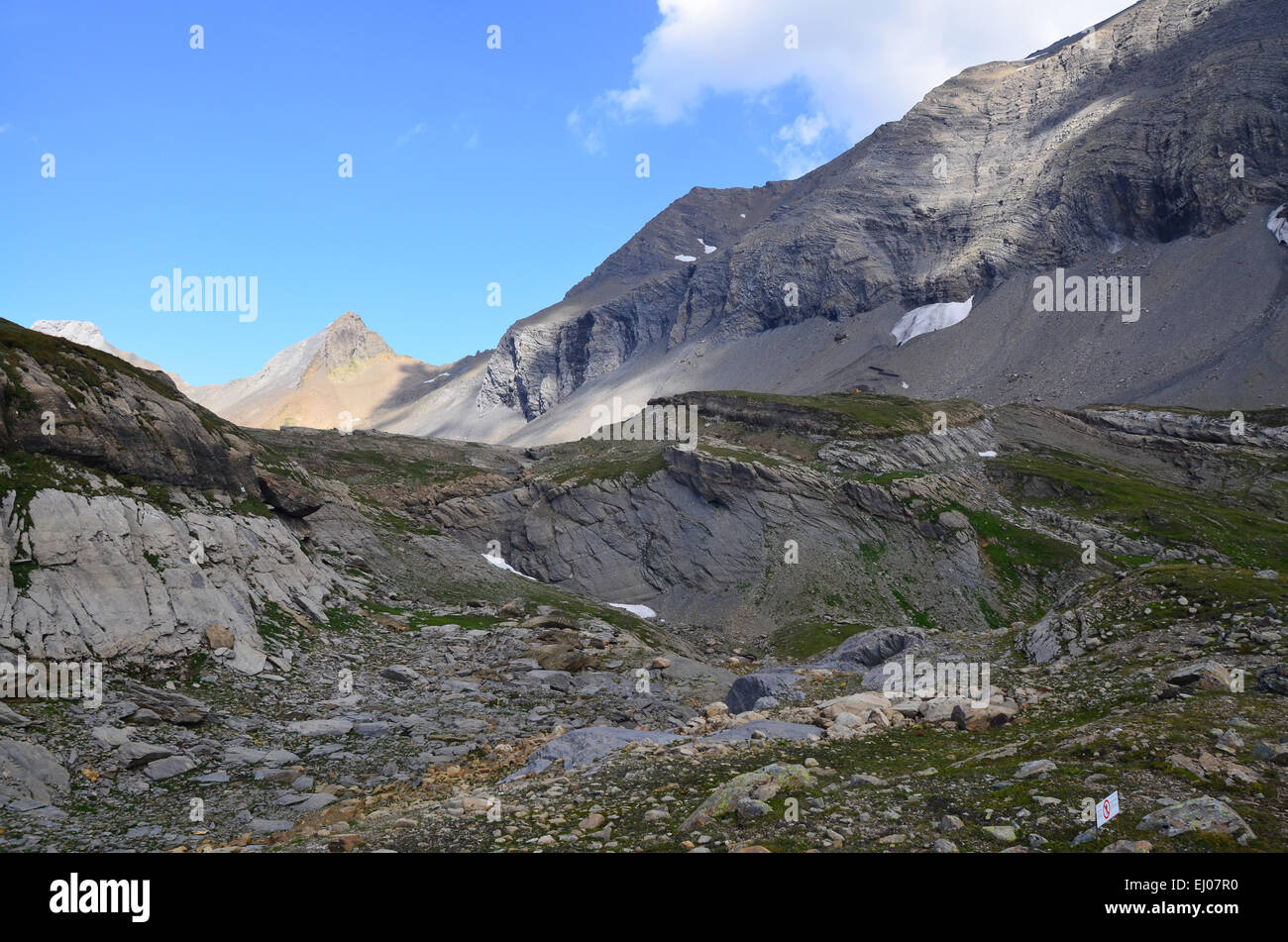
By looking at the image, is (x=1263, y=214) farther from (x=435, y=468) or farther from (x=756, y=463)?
(x=435, y=468)

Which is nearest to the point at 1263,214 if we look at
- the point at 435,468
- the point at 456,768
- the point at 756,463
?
the point at 756,463

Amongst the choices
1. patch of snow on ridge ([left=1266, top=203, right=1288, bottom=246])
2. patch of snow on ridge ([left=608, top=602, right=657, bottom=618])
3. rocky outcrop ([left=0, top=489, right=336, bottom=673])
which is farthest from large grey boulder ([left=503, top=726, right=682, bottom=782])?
patch of snow on ridge ([left=1266, top=203, right=1288, bottom=246])

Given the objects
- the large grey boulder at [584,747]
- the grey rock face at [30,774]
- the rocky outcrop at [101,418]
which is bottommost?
the large grey boulder at [584,747]

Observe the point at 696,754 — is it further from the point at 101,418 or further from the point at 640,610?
the point at 640,610

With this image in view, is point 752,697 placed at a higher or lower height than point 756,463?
lower

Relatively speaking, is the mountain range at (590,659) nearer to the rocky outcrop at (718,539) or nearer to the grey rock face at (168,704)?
the grey rock face at (168,704)

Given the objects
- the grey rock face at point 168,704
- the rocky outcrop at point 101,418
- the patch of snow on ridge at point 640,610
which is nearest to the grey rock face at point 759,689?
the grey rock face at point 168,704
